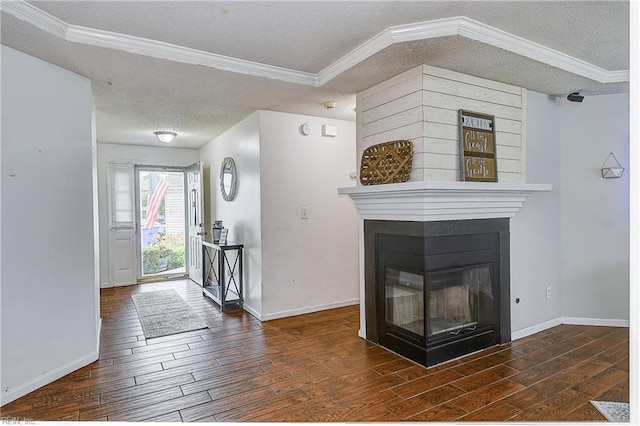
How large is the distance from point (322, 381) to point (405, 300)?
3.05ft

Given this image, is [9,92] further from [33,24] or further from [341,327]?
[341,327]

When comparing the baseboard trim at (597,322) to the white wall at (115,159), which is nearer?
the baseboard trim at (597,322)

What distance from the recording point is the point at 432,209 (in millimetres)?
2676

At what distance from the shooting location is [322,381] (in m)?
2.55

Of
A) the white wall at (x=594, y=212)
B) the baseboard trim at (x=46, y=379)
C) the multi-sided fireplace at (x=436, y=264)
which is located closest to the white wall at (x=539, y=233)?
the white wall at (x=594, y=212)

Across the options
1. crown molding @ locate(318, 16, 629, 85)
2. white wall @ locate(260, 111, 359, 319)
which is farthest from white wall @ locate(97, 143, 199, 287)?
crown molding @ locate(318, 16, 629, 85)

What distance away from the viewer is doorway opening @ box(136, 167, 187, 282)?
636 centimetres

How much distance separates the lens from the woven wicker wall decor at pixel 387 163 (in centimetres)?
278

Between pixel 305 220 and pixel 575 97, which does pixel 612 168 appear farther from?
pixel 305 220

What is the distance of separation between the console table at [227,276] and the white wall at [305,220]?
63 cm

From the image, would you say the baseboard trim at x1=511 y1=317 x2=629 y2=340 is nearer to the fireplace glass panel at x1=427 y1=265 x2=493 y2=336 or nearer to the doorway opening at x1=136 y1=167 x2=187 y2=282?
the fireplace glass panel at x1=427 y1=265 x2=493 y2=336

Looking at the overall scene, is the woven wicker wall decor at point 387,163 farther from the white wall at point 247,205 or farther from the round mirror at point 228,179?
the round mirror at point 228,179

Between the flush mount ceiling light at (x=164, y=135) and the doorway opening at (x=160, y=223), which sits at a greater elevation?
the flush mount ceiling light at (x=164, y=135)

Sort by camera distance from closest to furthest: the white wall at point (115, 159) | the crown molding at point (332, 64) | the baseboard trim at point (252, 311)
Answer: the crown molding at point (332, 64) → the baseboard trim at point (252, 311) → the white wall at point (115, 159)
